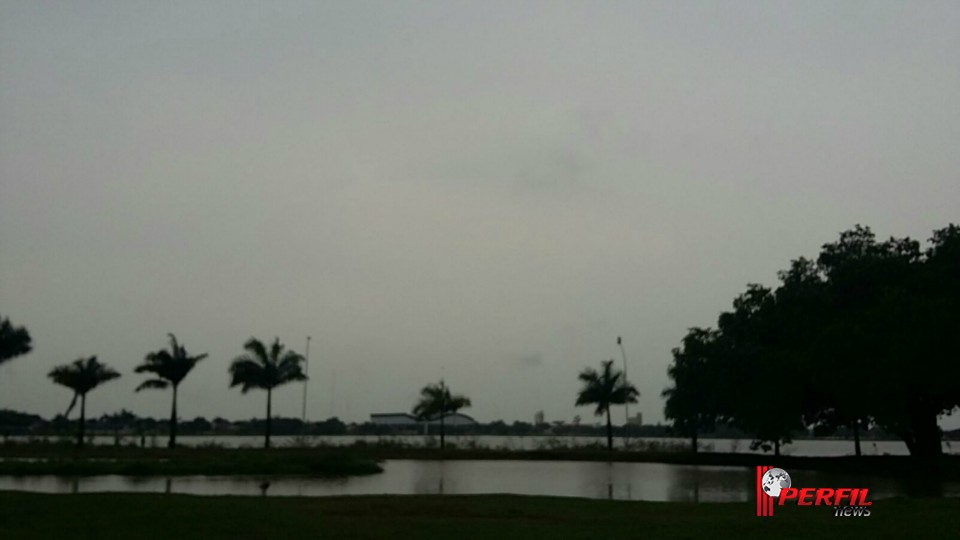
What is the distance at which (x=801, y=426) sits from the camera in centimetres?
4153

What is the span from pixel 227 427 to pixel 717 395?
12843 cm

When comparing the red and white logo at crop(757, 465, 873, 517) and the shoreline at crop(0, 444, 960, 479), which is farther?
the shoreline at crop(0, 444, 960, 479)

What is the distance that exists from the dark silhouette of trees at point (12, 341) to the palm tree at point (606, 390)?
36.0 metres

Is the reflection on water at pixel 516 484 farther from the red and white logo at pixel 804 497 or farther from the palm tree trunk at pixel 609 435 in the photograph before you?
the palm tree trunk at pixel 609 435

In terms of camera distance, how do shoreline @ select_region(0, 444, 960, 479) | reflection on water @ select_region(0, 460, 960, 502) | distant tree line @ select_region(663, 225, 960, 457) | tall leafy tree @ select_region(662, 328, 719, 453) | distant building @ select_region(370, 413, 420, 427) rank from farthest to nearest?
distant building @ select_region(370, 413, 420, 427)
tall leafy tree @ select_region(662, 328, 719, 453)
distant tree line @ select_region(663, 225, 960, 457)
shoreline @ select_region(0, 444, 960, 479)
reflection on water @ select_region(0, 460, 960, 502)

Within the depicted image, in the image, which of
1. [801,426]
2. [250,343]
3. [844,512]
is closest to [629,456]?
[801,426]

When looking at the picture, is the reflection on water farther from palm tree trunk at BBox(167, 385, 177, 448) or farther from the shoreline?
palm tree trunk at BBox(167, 385, 177, 448)

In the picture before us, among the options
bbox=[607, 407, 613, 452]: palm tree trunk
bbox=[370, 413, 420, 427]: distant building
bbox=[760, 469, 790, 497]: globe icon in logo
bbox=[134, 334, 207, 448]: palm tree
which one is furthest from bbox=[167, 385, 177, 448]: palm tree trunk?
bbox=[370, 413, 420, 427]: distant building

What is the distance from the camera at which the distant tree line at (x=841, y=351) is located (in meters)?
34.2

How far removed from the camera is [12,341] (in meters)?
56.9

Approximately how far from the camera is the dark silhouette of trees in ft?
186

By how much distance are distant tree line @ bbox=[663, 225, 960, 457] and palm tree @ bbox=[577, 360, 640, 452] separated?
881 centimetres

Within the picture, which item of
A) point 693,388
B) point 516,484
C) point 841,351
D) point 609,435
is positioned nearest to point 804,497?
point 516,484

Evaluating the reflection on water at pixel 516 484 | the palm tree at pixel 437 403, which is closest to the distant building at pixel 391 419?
the palm tree at pixel 437 403
